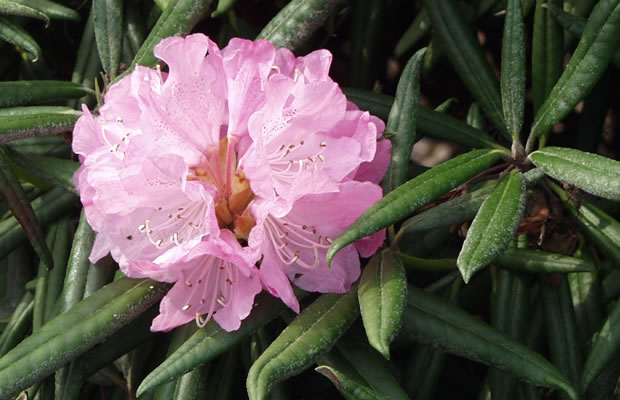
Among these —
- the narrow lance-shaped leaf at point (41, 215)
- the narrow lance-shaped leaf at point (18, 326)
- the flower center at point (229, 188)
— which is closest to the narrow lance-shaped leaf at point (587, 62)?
the flower center at point (229, 188)

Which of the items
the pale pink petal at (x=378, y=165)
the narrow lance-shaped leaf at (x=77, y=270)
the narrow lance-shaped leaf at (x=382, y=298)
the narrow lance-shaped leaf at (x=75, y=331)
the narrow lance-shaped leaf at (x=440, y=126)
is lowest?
the narrow lance-shaped leaf at (x=77, y=270)

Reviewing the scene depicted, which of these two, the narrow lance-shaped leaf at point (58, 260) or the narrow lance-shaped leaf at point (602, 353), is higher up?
the narrow lance-shaped leaf at point (602, 353)

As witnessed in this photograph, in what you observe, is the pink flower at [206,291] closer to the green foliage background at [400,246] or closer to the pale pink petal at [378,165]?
the green foliage background at [400,246]

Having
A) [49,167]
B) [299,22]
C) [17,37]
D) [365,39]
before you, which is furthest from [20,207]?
[365,39]

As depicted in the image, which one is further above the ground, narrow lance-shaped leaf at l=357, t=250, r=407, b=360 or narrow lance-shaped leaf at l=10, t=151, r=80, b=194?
narrow lance-shaped leaf at l=357, t=250, r=407, b=360

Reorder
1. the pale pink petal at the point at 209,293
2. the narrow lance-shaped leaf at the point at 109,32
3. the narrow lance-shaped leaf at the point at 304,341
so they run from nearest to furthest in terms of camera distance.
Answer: the narrow lance-shaped leaf at the point at 304,341 → the pale pink petal at the point at 209,293 → the narrow lance-shaped leaf at the point at 109,32

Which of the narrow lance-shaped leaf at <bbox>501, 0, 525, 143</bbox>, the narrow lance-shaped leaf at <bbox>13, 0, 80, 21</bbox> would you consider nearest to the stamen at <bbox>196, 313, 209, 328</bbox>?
the narrow lance-shaped leaf at <bbox>501, 0, 525, 143</bbox>

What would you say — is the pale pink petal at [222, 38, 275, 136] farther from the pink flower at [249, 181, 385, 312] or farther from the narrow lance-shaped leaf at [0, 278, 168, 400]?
the narrow lance-shaped leaf at [0, 278, 168, 400]
